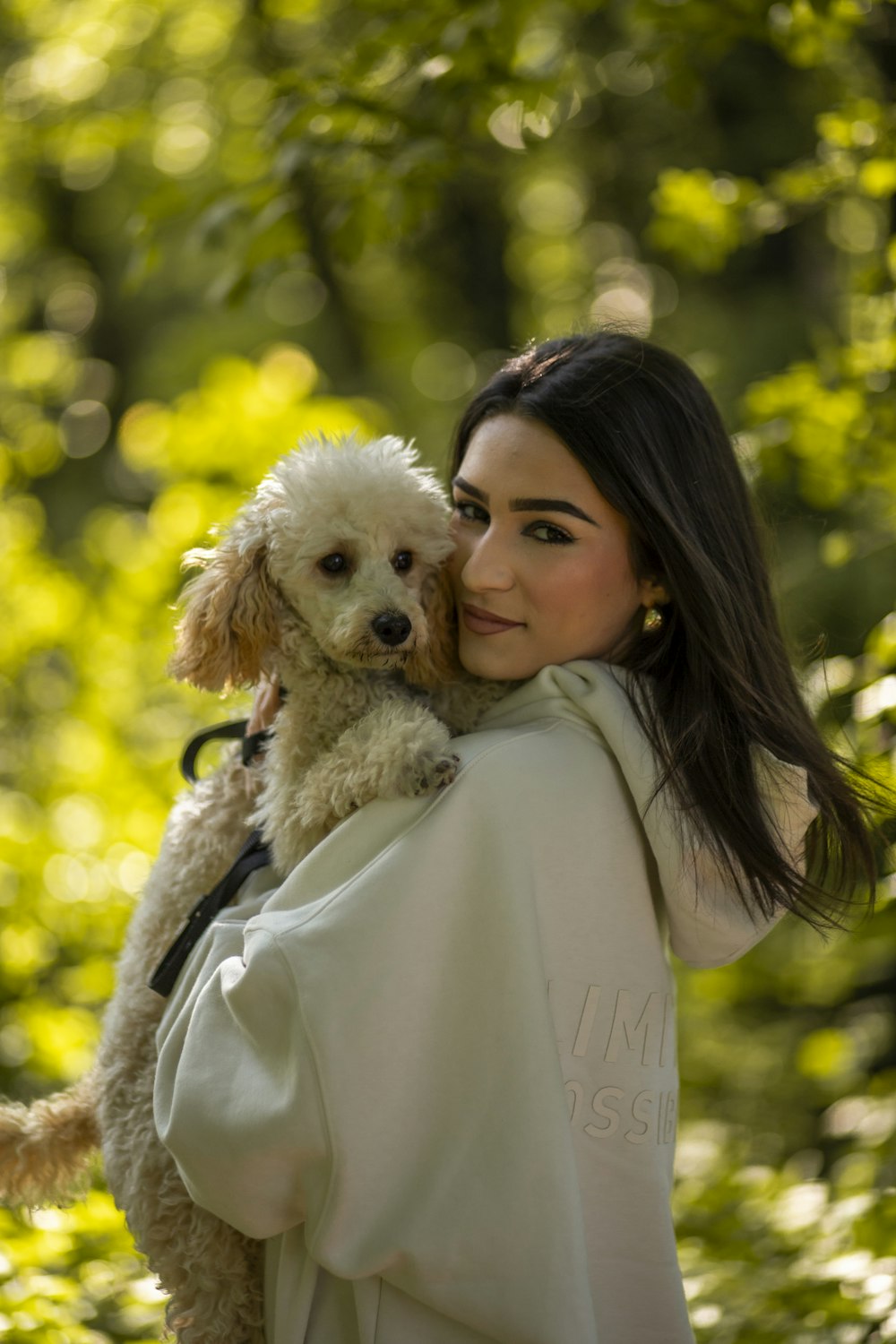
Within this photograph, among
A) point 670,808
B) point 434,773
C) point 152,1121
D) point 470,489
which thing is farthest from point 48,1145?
point 470,489

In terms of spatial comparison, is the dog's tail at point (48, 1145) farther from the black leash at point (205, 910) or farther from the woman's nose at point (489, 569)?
the woman's nose at point (489, 569)

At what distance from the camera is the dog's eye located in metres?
2.54

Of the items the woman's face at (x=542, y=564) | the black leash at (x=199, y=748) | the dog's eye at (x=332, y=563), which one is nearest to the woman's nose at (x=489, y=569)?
the woman's face at (x=542, y=564)

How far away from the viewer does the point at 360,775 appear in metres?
2.12

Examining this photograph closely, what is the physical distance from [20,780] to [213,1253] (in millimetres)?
4461

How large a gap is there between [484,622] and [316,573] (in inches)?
15.7

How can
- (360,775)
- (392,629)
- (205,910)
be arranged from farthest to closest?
(392,629), (205,910), (360,775)

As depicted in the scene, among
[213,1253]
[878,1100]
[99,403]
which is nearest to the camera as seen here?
[213,1253]

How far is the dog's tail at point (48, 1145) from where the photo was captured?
8.17ft

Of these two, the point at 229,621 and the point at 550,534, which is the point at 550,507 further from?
the point at 229,621

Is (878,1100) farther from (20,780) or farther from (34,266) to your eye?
(34,266)

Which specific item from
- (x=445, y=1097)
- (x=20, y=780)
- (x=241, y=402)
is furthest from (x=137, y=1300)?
(x=20, y=780)

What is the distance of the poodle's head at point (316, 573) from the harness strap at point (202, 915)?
0.41 metres

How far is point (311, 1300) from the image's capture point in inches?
75.8
